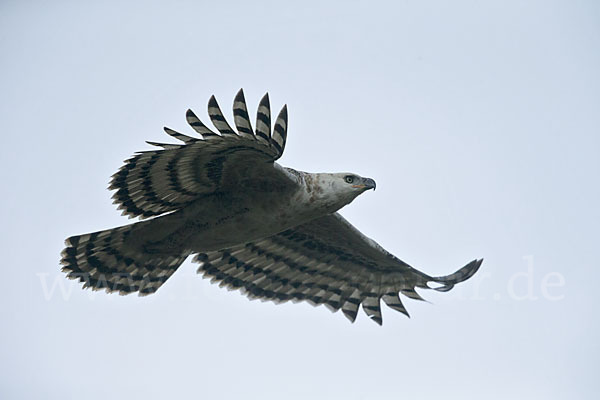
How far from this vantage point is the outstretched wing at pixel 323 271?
12.2 meters

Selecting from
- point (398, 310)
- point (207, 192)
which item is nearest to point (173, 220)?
point (207, 192)

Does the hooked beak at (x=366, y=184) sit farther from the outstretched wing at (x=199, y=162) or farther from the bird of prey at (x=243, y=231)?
the outstretched wing at (x=199, y=162)

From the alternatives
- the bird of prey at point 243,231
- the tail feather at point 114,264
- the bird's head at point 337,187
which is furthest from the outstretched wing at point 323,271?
the bird's head at point 337,187

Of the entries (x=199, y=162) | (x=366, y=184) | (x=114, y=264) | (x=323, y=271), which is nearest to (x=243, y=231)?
(x=199, y=162)

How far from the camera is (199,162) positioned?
10.2 metres

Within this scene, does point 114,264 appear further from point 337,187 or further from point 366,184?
point 366,184

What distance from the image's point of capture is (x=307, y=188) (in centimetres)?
1063

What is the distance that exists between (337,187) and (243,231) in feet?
4.38

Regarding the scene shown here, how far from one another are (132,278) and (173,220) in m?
1.19

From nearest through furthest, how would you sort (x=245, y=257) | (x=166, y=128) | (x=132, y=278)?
(x=166, y=128) < (x=132, y=278) < (x=245, y=257)

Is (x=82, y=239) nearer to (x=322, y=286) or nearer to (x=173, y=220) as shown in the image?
(x=173, y=220)

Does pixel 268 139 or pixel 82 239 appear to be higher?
pixel 268 139

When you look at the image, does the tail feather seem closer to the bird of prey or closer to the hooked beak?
the bird of prey

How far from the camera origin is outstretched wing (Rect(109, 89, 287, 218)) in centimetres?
962
